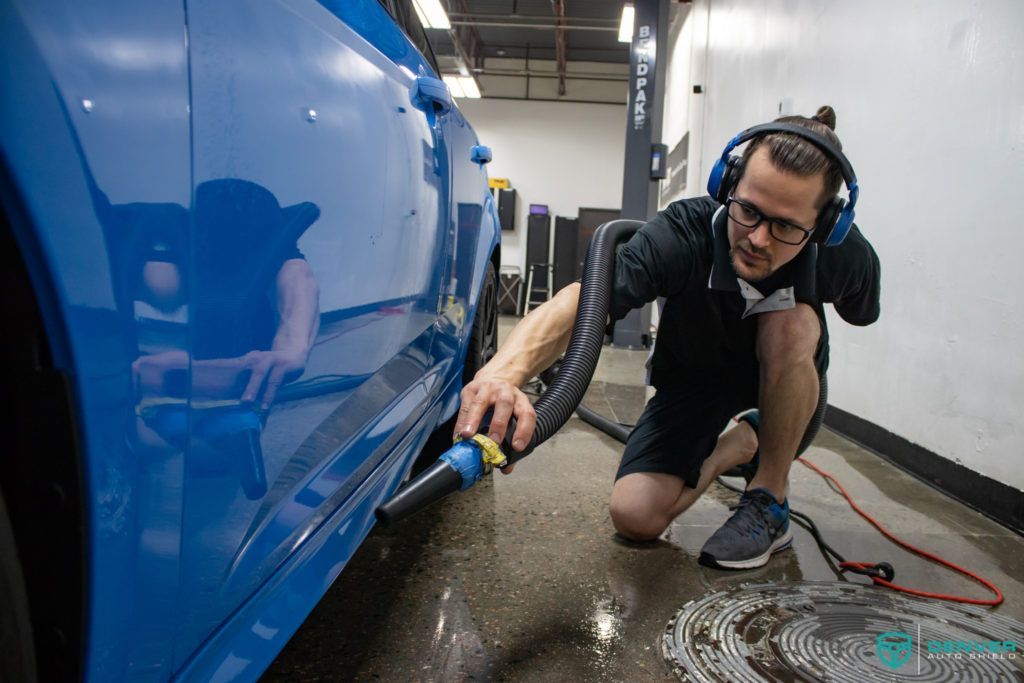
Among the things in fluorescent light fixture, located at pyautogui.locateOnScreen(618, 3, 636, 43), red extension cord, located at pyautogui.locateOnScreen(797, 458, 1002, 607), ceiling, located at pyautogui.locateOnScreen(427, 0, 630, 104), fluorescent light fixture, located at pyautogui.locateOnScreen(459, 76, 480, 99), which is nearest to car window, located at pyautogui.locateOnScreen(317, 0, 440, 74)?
A: red extension cord, located at pyautogui.locateOnScreen(797, 458, 1002, 607)

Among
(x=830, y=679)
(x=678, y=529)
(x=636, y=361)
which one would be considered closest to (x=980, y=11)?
(x=678, y=529)

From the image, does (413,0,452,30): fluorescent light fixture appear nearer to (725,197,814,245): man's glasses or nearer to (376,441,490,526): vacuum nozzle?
(725,197,814,245): man's glasses

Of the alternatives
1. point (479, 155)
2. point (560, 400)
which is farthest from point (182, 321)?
point (479, 155)

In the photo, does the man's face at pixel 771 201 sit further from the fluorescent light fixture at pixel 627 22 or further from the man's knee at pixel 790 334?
the fluorescent light fixture at pixel 627 22

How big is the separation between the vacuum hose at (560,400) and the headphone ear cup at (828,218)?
36cm

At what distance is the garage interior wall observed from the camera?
1819mm

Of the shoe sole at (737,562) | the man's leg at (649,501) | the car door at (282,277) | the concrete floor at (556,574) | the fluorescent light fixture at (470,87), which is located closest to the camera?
the car door at (282,277)

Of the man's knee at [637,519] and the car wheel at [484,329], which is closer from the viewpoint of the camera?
the man's knee at [637,519]

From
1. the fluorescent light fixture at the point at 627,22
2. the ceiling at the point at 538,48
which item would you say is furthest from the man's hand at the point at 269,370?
the ceiling at the point at 538,48

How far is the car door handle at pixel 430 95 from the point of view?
43.4 inches

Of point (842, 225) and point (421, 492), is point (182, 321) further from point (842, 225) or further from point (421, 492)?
point (842, 225)

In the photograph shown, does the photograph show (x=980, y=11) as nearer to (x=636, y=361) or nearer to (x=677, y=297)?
(x=677, y=297)

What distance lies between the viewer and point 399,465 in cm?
108

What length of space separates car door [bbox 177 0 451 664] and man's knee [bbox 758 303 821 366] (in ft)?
2.99
